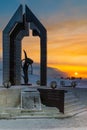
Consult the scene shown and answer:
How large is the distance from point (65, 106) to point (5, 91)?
2058 mm

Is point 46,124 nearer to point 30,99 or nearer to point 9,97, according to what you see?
point 30,99

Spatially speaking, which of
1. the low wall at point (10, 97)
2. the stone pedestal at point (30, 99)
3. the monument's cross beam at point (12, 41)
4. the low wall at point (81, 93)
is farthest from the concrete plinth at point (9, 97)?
the monument's cross beam at point (12, 41)

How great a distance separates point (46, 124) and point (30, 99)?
1893mm

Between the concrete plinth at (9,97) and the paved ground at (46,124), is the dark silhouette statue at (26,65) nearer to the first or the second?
the concrete plinth at (9,97)

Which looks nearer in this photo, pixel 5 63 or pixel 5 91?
pixel 5 91

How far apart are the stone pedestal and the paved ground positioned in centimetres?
79

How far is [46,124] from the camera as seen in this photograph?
10.6 m

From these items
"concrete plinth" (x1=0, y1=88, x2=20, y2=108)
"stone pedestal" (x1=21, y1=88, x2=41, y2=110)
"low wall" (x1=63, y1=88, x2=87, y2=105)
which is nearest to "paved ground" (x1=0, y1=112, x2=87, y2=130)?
"stone pedestal" (x1=21, y1=88, x2=41, y2=110)

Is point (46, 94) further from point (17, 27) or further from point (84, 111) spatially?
point (17, 27)

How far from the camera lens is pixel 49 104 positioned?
1264 cm

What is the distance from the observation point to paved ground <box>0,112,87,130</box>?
32.8 ft

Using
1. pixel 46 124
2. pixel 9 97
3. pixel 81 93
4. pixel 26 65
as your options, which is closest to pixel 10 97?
pixel 9 97

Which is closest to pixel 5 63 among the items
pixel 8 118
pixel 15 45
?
pixel 15 45

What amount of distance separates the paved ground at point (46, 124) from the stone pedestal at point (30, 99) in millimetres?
794
